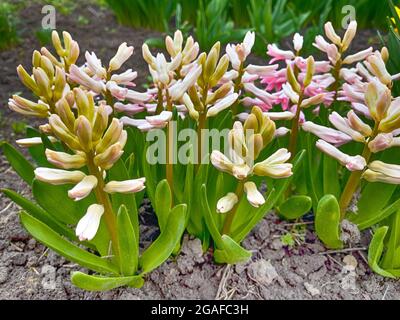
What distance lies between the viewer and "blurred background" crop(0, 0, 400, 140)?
2928 millimetres

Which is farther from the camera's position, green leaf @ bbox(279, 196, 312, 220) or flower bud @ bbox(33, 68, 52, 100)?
green leaf @ bbox(279, 196, 312, 220)

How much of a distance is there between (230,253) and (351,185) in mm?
372

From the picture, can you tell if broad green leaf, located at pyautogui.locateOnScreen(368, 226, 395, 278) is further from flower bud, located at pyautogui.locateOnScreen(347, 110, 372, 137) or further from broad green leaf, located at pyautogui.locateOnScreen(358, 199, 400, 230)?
flower bud, located at pyautogui.locateOnScreen(347, 110, 372, 137)

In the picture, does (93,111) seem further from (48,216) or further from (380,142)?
(380,142)

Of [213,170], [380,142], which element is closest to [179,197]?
[213,170]

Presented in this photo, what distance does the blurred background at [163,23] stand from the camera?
2.93 metres

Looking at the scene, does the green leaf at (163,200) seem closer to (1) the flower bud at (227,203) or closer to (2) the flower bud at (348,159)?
(1) the flower bud at (227,203)

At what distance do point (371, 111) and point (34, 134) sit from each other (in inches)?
37.4

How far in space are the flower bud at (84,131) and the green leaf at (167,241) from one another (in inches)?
11.1

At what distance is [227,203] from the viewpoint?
1251mm

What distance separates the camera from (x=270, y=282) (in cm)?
148

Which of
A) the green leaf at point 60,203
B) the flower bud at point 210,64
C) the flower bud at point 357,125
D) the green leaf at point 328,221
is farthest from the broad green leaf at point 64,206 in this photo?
the flower bud at point 357,125

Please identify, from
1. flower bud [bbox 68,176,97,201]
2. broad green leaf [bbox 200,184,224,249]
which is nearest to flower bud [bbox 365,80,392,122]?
broad green leaf [bbox 200,184,224,249]

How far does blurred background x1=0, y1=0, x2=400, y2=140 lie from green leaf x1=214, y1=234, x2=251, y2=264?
1496 millimetres
